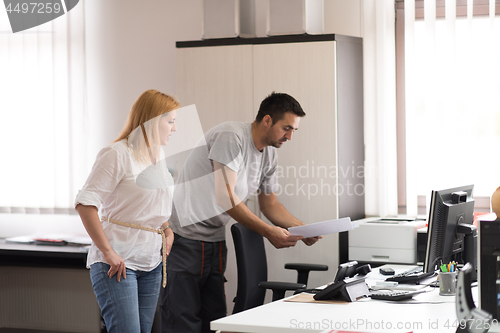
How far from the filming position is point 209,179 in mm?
2963

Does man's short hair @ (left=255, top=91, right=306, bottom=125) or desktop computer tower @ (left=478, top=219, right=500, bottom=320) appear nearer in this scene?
desktop computer tower @ (left=478, top=219, right=500, bottom=320)

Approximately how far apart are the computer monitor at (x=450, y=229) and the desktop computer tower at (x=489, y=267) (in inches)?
21.1

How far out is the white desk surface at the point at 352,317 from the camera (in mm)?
1912

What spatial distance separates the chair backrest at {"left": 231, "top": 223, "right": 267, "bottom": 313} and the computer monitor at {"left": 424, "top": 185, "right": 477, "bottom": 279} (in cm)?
87

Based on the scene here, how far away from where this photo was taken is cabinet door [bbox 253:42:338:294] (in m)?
3.50

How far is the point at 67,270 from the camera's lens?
4113 mm

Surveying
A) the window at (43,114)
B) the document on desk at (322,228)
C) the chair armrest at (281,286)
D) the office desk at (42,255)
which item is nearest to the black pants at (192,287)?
the chair armrest at (281,286)

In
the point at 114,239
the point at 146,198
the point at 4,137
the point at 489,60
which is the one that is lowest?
the point at 114,239

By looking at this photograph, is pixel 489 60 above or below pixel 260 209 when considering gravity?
above

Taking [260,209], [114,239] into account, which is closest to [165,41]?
[260,209]

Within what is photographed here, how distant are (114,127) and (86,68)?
0.49 meters

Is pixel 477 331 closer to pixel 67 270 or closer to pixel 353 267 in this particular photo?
pixel 353 267

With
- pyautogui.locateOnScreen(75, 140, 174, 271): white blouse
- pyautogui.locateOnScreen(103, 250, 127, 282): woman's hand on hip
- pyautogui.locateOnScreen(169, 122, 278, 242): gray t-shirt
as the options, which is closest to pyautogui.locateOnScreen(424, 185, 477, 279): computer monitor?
pyautogui.locateOnScreen(169, 122, 278, 242): gray t-shirt

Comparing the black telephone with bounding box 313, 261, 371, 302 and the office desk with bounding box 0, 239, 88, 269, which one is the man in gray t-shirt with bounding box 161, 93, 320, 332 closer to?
the black telephone with bounding box 313, 261, 371, 302
